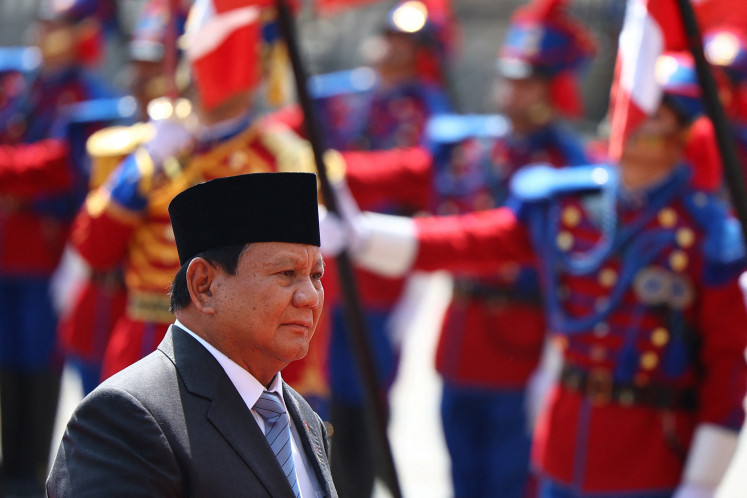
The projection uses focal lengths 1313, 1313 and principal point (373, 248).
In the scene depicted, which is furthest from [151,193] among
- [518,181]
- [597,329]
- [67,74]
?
[67,74]

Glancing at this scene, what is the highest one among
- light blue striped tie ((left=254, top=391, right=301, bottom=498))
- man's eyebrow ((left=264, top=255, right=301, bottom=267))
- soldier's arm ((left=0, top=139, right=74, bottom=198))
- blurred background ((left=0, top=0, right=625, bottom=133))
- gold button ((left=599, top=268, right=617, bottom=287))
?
blurred background ((left=0, top=0, right=625, bottom=133))

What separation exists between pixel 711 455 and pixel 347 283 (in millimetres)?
1254

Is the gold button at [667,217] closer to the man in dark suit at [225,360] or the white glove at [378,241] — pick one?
the white glove at [378,241]

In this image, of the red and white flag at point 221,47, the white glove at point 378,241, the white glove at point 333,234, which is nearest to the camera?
the white glove at point 333,234

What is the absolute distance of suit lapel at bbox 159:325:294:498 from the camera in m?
2.19

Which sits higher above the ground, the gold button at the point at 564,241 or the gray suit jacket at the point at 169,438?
the gold button at the point at 564,241

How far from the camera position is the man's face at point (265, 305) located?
7.35 ft

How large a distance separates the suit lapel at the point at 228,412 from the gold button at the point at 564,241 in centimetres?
225

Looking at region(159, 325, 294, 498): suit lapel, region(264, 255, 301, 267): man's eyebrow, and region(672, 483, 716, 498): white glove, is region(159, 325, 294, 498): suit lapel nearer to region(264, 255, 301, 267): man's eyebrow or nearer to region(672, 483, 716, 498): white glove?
region(264, 255, 301, 267): man's eyebrow

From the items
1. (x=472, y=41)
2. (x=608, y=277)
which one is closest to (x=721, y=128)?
(x=608, y=277)

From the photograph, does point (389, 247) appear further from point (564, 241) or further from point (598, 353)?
point (598, 353)

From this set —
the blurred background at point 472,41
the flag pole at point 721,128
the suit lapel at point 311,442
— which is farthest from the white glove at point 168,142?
the blurred background at point 472,41

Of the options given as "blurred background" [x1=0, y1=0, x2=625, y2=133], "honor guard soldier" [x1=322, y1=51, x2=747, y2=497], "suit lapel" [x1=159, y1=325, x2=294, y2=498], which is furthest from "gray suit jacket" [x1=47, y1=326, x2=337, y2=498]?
"blurred background" [x1=0, y1=0, x2=625, y2=133]

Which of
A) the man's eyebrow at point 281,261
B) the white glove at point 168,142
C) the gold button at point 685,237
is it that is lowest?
the man's eyebrow at point 281,261
